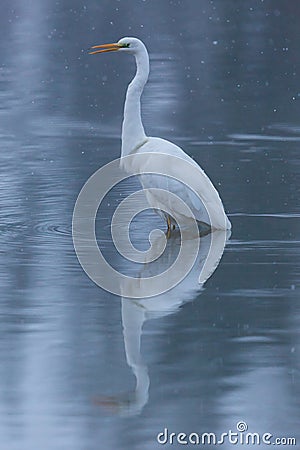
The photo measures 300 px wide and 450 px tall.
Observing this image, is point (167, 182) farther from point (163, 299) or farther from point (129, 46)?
point (163, 299)

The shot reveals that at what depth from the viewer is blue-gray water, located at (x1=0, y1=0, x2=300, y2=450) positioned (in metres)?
5.98

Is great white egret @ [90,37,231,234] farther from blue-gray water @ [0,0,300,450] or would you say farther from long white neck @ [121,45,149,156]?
blue-gray water @ [0,0,300,450]

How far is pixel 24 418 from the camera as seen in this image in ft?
19.2

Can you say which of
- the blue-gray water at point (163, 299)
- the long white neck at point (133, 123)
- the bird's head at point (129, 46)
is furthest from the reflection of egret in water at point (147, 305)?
the bird's head at point (129, 46)

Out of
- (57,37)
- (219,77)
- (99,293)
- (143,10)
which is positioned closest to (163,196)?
(99,293)

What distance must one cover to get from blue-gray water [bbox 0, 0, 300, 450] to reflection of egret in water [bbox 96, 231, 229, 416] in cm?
2

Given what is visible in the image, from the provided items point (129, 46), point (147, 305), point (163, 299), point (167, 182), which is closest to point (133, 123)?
point (167, 182)

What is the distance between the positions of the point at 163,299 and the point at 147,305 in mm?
169

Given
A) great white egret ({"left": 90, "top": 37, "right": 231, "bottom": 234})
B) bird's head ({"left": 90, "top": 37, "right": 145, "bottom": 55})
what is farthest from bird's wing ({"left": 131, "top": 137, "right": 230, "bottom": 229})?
bird's head ({"left": 90, "top": 37, "right": 145, "bottom": 55})

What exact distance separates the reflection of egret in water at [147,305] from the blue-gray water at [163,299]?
0.07ft

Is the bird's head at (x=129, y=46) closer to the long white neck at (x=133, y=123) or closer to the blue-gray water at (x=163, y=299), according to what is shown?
the long white neck at (x=133, y=123)

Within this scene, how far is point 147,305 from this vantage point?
25.5ft

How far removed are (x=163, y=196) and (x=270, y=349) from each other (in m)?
2.93

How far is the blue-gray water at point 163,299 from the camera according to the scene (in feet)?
19.6
